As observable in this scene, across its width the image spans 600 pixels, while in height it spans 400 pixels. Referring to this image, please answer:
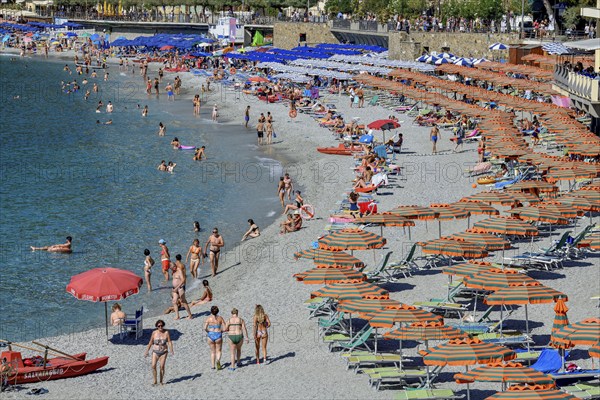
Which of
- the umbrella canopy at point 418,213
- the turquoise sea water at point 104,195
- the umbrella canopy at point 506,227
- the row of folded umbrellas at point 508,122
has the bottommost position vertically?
the turquoise sea water at point 104,195

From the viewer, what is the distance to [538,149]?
144 feet

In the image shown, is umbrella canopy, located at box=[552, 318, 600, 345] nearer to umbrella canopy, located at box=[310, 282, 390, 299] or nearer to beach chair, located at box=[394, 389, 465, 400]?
beach chair, located at box=[394, 389, 465, 400]

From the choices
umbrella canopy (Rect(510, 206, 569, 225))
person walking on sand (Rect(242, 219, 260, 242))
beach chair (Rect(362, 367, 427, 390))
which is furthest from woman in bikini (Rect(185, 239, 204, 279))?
beach chair (Rect(362, 367, 427, 390))

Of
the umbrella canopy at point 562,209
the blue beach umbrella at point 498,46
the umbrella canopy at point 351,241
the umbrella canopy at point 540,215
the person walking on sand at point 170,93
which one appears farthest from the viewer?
the person walking on sand at point 170,93

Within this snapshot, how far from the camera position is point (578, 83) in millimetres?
39125

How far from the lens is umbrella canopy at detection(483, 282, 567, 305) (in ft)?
68.1

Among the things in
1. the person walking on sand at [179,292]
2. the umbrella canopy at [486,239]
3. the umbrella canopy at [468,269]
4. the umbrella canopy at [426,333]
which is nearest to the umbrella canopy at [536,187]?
the umbrella canopy at [486,239]

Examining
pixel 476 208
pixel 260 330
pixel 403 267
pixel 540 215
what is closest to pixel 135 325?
pixel 260 330

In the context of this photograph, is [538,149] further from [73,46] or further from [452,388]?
[73,46]

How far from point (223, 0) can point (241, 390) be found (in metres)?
108

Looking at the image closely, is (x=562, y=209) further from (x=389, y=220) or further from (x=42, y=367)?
(x=42, y=367)

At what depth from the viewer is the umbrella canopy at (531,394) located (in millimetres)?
16031

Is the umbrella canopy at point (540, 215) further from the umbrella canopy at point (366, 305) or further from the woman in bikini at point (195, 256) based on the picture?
the woman in bikini at point (195, 256)

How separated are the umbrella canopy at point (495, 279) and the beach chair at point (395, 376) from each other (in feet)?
10.4
